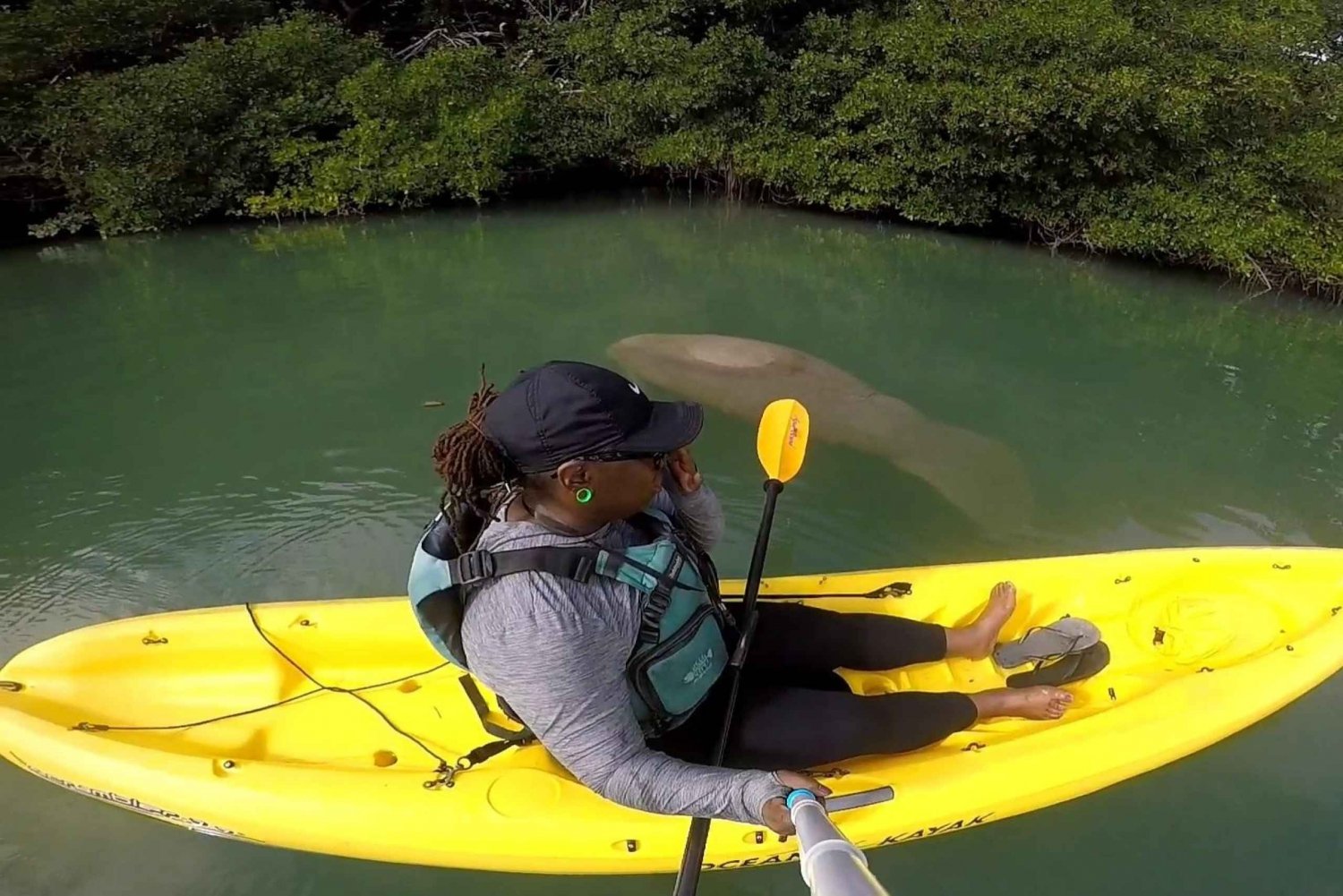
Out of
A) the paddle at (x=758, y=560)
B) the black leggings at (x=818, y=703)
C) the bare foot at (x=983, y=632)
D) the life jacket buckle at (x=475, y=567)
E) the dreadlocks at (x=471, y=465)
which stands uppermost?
the dreadlocks at (x=471, y=465)

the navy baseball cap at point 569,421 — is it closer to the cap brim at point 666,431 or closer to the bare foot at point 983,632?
the cap brim at point 666,431

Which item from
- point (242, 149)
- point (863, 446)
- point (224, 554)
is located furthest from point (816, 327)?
point (242, 149)

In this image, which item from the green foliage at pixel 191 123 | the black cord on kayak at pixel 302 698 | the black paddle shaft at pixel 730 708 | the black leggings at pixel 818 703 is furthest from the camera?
the green foliage at pixel 191 123

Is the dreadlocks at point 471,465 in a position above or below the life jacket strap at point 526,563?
above

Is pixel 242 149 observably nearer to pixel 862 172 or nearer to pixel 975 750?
pixel 862 172

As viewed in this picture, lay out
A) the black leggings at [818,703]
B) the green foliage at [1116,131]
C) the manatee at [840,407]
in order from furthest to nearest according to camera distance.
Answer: the green foliage at [1116,131], the manatee at [840,407], the black leggings at [818,703]

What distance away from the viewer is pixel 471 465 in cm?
170

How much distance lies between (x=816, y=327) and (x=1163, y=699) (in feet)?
17.8

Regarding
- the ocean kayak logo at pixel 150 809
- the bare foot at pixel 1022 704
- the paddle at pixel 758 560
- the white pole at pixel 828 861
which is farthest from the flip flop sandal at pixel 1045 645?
the ocean kayak logo at pixel 150 809

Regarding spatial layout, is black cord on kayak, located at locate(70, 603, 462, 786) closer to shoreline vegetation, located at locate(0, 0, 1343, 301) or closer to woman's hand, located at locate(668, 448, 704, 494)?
woman's hand, located at locate(668, 448, 704, 494)

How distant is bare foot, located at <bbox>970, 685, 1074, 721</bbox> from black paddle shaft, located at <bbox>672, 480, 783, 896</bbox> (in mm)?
777

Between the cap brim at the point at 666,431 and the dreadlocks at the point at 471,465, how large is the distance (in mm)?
245

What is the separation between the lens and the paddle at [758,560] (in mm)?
1867

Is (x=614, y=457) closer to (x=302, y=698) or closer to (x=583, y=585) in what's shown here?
(x=583, y=585)
